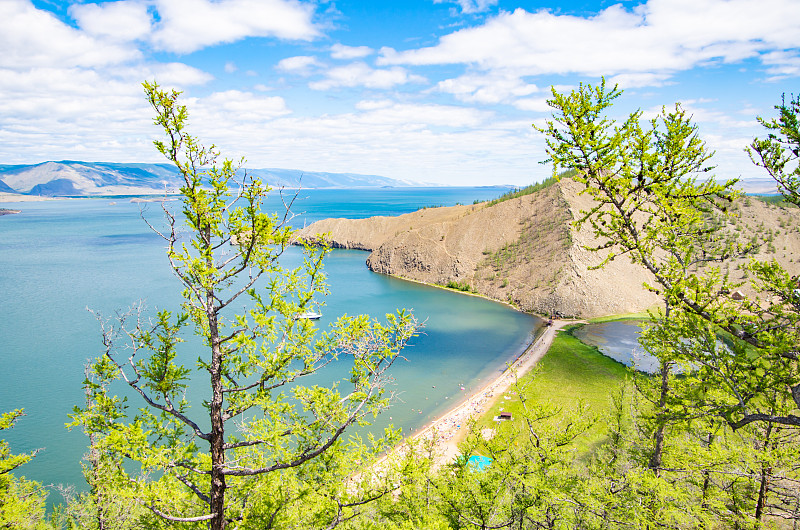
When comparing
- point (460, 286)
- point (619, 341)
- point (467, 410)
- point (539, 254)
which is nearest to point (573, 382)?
point (467, 410)

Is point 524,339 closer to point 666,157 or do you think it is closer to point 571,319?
point 571,319

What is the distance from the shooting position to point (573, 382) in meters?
33.6

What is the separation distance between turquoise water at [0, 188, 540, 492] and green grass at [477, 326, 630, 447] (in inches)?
148

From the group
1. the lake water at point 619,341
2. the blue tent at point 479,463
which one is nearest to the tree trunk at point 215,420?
the blue tent at point 479,463

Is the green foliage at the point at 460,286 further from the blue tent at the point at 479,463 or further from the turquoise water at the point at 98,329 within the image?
the blue tent at the point at 479,463

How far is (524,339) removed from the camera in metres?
45.1

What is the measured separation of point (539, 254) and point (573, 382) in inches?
1295

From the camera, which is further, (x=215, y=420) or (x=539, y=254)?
(x=539, y=254)

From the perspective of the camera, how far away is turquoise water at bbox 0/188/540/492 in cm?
2731

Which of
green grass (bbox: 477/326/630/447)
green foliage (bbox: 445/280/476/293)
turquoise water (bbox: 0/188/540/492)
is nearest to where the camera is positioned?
turquoise water (bbox: 0/188/540/492)

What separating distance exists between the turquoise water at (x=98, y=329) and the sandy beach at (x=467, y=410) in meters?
1.07

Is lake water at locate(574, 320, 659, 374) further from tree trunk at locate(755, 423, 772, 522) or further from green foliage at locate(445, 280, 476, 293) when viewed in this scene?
tree trunk at locate(755, 423, 772, 522)

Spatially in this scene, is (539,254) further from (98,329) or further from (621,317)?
(98,329)

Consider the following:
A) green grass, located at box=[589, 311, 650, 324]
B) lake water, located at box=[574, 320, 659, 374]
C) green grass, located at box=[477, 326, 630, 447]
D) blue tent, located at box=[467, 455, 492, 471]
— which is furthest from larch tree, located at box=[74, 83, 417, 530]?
green grass, located at box=[589, 311, 650, 324]
